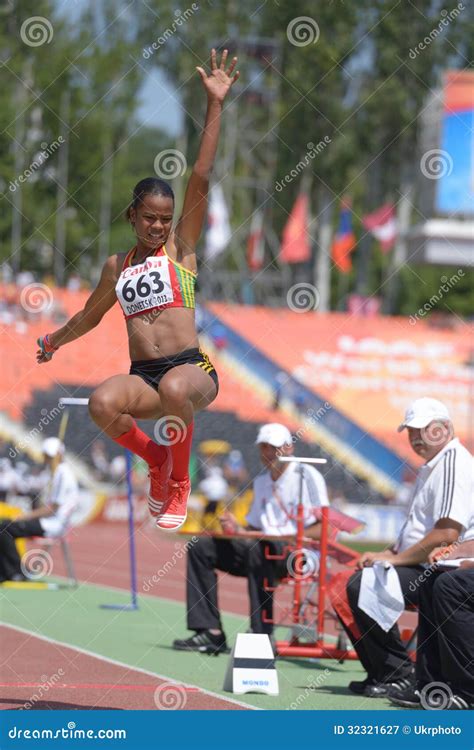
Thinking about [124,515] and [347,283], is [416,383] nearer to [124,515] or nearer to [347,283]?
[124,515]

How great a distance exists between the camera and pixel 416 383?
33500 mm

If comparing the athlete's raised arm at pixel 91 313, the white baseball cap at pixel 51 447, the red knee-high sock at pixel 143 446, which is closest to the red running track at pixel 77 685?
the red knee-high sock at pixel 143 446

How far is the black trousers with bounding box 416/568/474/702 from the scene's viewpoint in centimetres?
681

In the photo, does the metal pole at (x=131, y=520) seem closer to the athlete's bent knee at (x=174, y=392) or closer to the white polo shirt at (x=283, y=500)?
the white polo shirt at (x=283, y=500)

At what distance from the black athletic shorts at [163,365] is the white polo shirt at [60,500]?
7.97 m

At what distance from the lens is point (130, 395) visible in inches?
238

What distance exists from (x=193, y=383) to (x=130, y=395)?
0.32 meters

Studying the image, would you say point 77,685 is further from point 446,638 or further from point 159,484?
point 446,638

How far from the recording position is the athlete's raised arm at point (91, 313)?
6359 mm

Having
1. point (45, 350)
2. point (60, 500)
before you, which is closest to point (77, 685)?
point (45, 350)

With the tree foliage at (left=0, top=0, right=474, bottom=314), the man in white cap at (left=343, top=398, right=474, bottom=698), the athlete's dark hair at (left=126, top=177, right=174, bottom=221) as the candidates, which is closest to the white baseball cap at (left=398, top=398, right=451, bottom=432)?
the man in white cap at (left=343, top=398, right=474, bottom=698)

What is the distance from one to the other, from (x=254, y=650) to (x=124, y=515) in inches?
744

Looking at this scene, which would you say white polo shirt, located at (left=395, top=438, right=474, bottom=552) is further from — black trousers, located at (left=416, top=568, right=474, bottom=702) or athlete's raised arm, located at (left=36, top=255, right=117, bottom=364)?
athlete's raised arm, located at (left=36, top=255, right=117, bottom=364)
